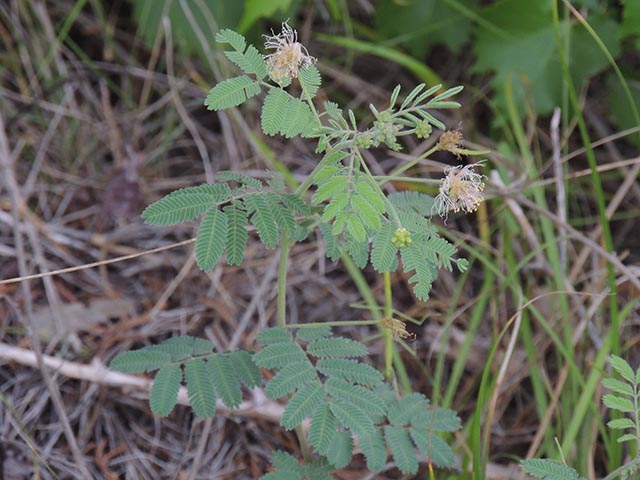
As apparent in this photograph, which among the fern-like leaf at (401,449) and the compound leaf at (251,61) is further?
the fern-like leaf at (401,449)

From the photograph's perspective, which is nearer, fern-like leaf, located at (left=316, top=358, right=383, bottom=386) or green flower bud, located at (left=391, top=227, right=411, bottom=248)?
green flower bud, located at (left=391, top=227, right=411, bottom=248)

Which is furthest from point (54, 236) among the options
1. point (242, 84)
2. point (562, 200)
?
point (562, 200)

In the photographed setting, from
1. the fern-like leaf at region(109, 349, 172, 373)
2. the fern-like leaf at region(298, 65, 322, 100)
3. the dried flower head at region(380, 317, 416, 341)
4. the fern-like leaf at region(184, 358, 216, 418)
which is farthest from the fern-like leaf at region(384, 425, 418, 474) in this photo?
the fern-like leaf at region(298, 65, 322, 100)

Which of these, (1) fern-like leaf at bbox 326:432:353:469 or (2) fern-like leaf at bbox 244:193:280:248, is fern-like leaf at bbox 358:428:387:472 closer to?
(1) fern-like leaf at bbox 326:432:353:469

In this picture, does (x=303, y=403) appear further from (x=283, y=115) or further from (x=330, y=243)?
(x=283, y=115)

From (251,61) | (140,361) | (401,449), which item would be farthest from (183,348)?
(251,61)

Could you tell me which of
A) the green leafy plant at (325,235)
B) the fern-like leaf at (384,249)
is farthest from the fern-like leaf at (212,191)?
the fern-like leaf at (384,249)

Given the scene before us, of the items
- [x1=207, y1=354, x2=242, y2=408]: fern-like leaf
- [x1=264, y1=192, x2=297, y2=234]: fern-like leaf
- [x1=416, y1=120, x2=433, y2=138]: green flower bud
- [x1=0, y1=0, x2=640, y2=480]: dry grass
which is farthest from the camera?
[x1=0, y1=0, x2=640, y2=480]: dry grass

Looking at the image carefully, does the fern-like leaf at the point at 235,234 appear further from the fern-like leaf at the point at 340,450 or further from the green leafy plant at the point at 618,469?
the green leafy plant at the point at 618,469
